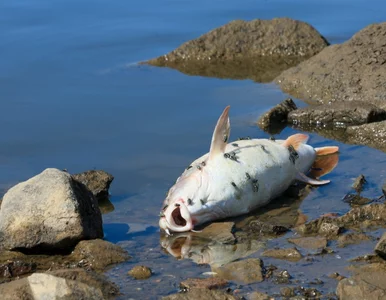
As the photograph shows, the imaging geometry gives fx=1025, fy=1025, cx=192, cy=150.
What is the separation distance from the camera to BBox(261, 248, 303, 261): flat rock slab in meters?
8.37

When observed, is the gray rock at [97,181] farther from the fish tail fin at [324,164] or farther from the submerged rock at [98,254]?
the fish tail fin at [324,164]

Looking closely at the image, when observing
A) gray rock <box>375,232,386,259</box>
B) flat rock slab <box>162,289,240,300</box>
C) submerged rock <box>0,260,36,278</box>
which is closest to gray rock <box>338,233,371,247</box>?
gray rock <box>375,232,386,259</box>

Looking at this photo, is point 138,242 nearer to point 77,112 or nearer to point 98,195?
point 98,195

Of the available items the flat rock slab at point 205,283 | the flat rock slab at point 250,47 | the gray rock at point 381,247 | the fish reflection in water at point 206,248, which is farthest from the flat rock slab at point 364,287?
the flat rock slab at point 250,47

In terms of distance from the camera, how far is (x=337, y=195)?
9852 millimetres

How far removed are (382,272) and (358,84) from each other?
5.44m

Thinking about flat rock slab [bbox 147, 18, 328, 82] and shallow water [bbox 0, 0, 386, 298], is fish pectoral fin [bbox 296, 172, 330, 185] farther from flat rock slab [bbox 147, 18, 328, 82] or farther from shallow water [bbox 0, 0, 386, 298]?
flat rock slab [bbox 147, 18, 328, 82]

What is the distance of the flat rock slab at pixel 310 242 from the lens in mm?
8562

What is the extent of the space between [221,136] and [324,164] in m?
1.54

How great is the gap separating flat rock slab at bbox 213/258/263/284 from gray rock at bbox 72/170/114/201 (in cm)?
→ 209

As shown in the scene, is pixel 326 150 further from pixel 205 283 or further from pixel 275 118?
pixel 205 283

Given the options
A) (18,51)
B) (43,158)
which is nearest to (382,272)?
(43,158)

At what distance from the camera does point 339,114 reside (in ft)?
39.1

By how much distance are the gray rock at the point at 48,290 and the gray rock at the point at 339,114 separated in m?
5.53
